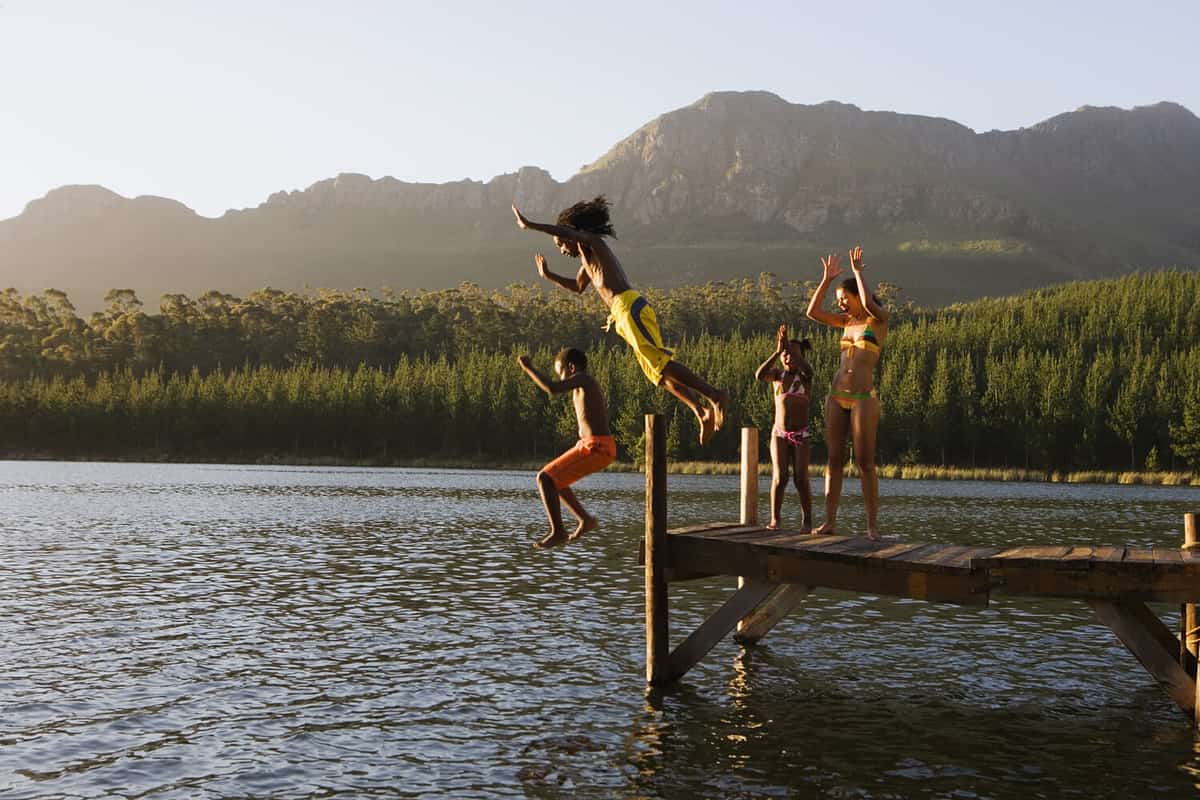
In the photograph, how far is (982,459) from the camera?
355ft

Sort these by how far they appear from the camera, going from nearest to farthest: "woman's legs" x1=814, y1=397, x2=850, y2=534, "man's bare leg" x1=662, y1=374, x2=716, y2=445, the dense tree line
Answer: "man's bare leg" x1=662, y1=374, x2=716, y2=445 < "woman's legs" x1=814, y1=397, x2=850, y2=534 < the dense tree line

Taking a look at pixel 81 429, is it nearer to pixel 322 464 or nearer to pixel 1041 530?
pixel 322 464

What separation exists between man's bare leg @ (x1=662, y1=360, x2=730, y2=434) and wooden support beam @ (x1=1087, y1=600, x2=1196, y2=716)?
6.04 metres

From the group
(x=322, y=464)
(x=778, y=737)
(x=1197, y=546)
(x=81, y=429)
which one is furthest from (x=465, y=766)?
(x=81, y=429)

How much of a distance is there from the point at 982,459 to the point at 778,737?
101383 mm

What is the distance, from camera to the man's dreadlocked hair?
12281 millimetres

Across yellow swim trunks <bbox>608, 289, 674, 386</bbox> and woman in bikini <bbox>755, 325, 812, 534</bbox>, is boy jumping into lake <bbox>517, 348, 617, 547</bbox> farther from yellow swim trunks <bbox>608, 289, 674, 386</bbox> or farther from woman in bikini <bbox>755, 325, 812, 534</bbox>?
woman in bikini <bbox>755, 325, 812, 534</bbox>

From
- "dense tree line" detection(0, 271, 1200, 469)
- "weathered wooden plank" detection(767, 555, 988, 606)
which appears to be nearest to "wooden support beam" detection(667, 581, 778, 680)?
"weathered wooden plank" detection(767, 555, 988, 606)

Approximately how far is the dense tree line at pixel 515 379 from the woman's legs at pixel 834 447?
9084 cm

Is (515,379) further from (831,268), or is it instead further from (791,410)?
(831,268)

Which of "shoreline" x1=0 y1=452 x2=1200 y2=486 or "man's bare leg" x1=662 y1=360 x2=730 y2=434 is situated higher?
"man's bare leg" x1=662 y1=360 x2=730 y2=434

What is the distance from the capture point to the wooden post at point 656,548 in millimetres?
14922

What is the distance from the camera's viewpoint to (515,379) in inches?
4779

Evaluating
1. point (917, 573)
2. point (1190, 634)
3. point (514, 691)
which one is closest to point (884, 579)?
point (917, 573)
